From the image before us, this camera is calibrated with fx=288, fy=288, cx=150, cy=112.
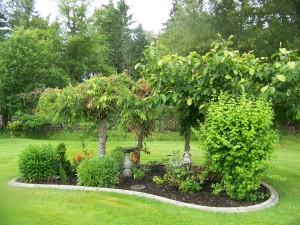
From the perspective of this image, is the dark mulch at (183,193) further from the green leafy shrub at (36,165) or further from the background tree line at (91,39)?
the background tree line at (91,39)

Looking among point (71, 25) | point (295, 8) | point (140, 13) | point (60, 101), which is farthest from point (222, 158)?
point (140, 13)

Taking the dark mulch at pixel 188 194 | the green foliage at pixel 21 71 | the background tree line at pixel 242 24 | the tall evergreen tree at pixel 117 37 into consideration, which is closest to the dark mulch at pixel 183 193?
the dark mulch at pixel 188 194

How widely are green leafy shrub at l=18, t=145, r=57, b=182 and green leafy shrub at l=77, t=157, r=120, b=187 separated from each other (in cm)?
76

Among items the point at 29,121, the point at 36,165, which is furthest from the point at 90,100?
the point at 29,121

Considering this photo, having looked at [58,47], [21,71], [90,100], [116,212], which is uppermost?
[58,47]

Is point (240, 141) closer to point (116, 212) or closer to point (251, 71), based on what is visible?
point (251, 71)

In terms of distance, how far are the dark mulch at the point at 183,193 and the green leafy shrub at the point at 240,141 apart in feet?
0.46

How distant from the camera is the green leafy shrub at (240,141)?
4.39m

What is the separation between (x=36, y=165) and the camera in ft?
18.3

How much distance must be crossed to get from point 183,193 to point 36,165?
286cm

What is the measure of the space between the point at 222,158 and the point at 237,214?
0.92 meters

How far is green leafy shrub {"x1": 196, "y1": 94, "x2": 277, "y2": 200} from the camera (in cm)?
439

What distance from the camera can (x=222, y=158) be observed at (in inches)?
185

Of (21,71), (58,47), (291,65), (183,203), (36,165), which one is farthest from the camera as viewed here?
(58,47)
